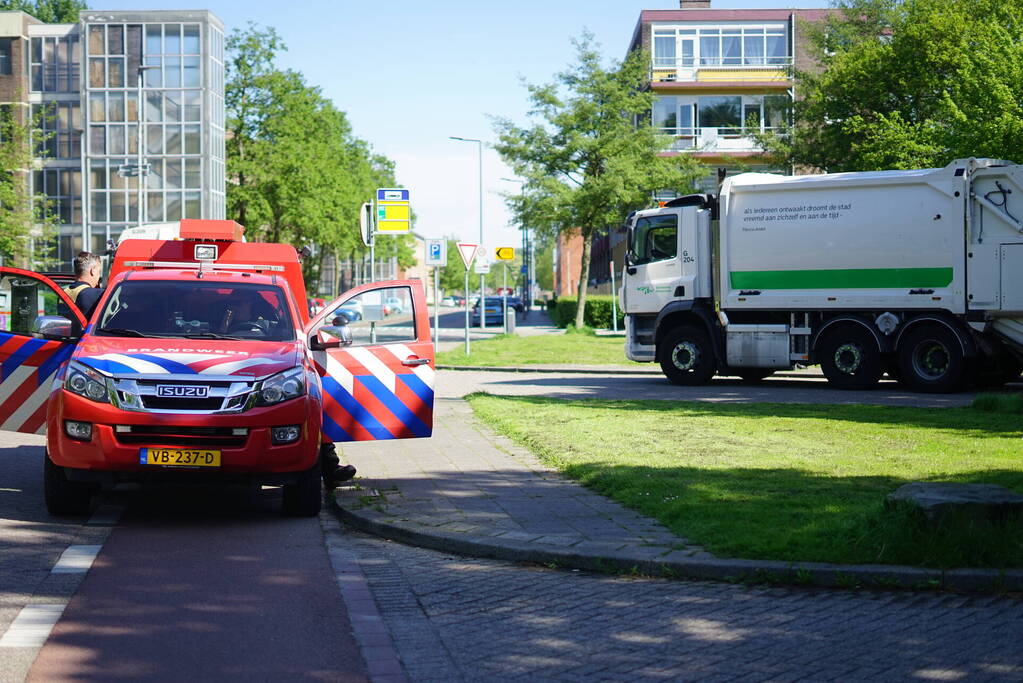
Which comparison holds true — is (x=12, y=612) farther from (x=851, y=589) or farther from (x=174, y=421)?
(x=851, y=589)

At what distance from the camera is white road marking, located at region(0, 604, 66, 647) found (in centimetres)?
534

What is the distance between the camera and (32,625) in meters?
5.62

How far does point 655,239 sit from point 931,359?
17.4 ft

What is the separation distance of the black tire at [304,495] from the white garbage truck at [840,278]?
12.9m

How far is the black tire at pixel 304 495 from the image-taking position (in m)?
8.55

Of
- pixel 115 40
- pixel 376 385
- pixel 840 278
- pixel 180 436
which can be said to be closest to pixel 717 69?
pixel 115 40

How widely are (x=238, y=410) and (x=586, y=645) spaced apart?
352cm

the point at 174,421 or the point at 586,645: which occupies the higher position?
the point at 174,421

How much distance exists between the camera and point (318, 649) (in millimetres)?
5320

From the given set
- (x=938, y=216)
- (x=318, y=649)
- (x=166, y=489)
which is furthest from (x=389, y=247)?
(x=318, y=649)

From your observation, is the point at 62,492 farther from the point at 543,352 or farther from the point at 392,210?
the point at 543,352

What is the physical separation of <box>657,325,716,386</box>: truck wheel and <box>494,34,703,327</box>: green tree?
22.0 metres

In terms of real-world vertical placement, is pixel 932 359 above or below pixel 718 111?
below

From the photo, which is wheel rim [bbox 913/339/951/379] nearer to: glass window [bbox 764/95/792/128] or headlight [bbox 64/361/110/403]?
headlight [bbox 64/361/110/403]
